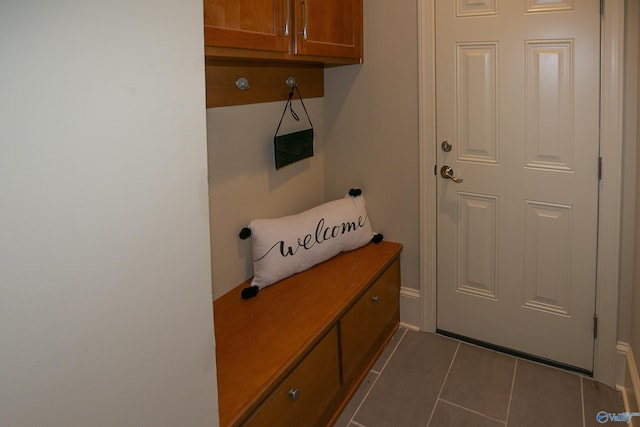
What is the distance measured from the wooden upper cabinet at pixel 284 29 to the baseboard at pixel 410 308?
1.27 meters

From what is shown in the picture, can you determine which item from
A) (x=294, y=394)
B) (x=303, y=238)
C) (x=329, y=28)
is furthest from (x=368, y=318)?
(x=329, y=28)

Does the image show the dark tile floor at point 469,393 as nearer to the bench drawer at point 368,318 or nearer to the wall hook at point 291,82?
the bench drawer at point 368,318

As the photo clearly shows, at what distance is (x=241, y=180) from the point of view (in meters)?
2.14

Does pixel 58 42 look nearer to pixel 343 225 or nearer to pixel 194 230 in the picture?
pixel 194 230

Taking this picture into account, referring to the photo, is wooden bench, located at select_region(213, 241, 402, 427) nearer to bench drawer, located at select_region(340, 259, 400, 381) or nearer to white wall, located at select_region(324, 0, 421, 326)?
bench drawer, located at select_region(340, 259, 400, 381)

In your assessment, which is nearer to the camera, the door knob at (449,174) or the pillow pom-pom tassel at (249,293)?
the pillow pom-pom tassel at (249,293)

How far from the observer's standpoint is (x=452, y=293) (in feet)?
8.41

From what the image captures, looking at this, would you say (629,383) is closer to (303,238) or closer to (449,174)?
(449,174)

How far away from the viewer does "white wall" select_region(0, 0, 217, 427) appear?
27.7 inches

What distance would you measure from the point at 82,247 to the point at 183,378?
1.35 feet

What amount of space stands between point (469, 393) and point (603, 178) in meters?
1.09

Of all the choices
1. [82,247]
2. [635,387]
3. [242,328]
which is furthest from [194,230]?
[635,387]

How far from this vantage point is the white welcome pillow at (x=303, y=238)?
2129 mm

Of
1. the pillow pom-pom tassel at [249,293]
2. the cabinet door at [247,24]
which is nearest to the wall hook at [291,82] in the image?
the cabinet door at [247,24]
